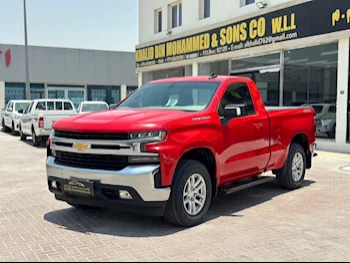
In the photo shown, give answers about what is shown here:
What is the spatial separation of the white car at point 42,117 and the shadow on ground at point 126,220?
9.04m

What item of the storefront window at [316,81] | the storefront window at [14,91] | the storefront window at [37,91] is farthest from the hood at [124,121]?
the storefront window at [37,91]

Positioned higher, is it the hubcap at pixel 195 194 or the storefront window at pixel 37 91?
the storefront window at pixel 37 91

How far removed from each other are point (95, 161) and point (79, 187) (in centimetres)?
39

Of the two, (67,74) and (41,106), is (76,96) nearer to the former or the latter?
(67,74)

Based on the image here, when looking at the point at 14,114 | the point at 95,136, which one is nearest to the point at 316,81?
the point at 95,136

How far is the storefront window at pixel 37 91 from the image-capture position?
35250mm

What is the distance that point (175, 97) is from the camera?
6.44 metres

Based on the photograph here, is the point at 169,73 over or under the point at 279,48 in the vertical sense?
under

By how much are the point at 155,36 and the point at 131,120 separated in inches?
688

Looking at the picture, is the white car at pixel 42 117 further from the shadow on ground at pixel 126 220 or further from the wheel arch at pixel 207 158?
the wheel arch at pixel 207 158

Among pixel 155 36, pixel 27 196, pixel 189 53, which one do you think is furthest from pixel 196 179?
pixel 155 36

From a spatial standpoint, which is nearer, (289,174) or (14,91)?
(289,174)

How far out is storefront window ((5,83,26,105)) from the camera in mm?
34438

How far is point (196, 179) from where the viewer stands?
5586 mm
